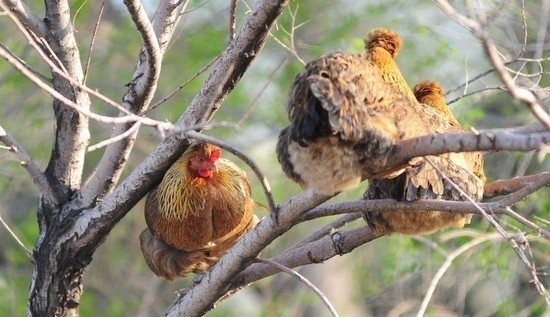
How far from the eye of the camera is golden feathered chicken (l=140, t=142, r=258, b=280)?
15.7ft

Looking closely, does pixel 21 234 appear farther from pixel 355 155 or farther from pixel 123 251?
pixel 355 155

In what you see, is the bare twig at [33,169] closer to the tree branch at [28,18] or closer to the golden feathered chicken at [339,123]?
the tree branch at [28,18]

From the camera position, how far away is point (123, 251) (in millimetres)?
11016

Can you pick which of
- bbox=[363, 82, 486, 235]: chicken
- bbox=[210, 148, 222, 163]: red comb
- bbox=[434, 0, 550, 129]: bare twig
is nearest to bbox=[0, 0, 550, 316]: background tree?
bbox=[434, 0, 550, 129]: bare twig

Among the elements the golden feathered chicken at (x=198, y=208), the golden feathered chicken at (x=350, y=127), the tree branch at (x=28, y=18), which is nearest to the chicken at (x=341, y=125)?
the golden feathered chicken at (x=350, y=127)

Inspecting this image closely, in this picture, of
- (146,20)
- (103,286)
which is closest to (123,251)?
(103,286)

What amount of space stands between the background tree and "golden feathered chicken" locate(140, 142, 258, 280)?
0.34m

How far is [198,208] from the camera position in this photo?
15.8 ft

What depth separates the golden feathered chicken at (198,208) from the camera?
4.79 metres

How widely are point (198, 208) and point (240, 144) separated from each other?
19.1 feet

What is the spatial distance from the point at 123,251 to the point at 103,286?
1.57ft

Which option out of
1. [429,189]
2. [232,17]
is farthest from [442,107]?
[232,17]

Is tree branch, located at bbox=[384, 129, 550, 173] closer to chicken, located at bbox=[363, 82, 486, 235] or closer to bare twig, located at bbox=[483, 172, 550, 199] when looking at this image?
chicken, located at bbox=[363, 82, 486, 235]

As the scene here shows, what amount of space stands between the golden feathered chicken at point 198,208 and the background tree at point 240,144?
341 mm
